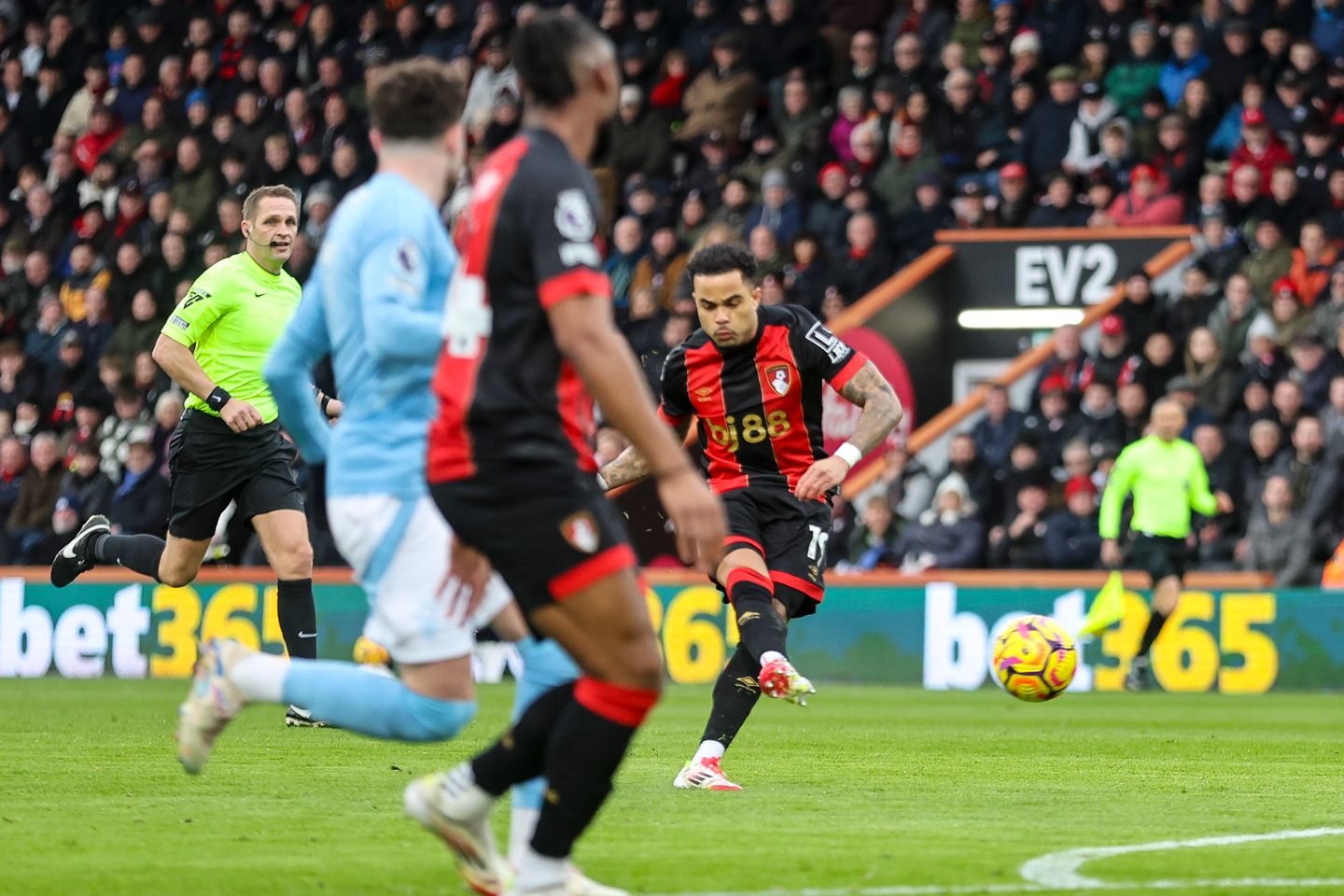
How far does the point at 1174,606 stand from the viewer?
16.9 meters

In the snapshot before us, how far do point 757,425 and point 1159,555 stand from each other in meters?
8.59

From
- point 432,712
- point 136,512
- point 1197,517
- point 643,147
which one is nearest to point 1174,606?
point 1197,517

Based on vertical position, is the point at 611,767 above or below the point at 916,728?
above

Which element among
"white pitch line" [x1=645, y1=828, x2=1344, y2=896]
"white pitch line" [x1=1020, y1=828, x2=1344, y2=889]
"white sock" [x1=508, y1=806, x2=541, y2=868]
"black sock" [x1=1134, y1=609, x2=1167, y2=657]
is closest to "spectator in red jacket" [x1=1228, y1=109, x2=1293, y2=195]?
"black sock" [x1=1134, y1=609, x2=1167, y2=657]

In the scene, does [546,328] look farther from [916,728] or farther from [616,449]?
[616,449]

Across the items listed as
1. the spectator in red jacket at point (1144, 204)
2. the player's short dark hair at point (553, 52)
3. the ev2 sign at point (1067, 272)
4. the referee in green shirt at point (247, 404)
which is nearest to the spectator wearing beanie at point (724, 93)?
the ev2 sign at point (1067, 272)

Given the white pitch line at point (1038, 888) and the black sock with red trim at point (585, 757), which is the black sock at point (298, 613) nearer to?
the white pitch line at point (1038, 888)

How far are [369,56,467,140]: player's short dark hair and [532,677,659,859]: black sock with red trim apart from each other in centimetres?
170

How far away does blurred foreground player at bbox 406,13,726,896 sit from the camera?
494 cm

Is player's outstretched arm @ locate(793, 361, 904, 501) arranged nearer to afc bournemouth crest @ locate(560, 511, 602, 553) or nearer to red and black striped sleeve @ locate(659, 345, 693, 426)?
red and black striped sleeve @ locate(659, 345, 693, 426)

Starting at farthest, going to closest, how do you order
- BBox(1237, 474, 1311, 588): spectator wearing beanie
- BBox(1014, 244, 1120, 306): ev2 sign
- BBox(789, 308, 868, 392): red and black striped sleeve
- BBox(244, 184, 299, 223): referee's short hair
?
1. BBox(1014, 244, 1120, 306): ev2 sign
2. BBox(1237, 474, 1311, 588): spectator wearing beanie
3. BBox(244, 184, 299, 223): referee's short hair
4. BBox(789, 308, 868, 392): red and black striped sleeve

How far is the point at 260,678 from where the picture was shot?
5883mm

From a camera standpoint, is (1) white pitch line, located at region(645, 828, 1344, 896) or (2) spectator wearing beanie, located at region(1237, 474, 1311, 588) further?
(2) spectator wearing beanie, located at region(1237, 474, 1311, 588)

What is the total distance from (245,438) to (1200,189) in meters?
11.3
